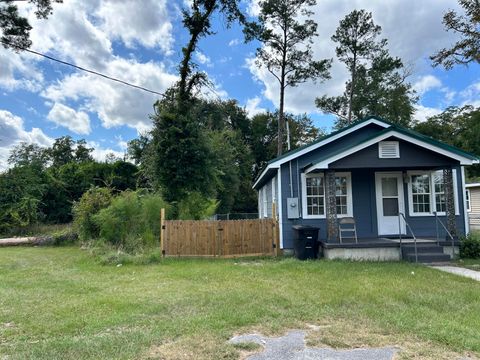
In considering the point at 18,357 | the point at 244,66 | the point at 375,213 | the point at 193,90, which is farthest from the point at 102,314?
the point at 244,66

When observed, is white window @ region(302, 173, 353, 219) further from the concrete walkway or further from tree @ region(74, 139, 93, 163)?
tree @ region(74, 139, 93, 163)

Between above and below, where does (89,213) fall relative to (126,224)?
above

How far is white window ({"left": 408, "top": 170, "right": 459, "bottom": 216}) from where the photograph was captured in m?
11.8

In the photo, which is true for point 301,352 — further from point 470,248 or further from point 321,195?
point 470,248

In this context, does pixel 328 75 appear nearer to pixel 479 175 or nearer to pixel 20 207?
pixel 479 175

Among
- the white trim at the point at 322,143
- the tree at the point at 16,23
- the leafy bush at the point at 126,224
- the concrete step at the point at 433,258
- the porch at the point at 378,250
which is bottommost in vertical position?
the concrete step at the point at 433,258

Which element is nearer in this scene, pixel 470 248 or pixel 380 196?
pixel 470 248

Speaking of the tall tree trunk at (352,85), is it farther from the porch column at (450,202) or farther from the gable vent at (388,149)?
the gable vent at (388,149)

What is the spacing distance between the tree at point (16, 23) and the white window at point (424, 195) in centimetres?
1107

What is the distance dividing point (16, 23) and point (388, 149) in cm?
936

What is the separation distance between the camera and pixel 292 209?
11367 mm

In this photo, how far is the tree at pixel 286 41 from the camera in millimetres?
23469

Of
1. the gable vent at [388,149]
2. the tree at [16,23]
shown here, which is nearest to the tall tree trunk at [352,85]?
the gable vent at [388,149]

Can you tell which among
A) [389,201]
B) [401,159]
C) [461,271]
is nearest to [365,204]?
[389,201]
